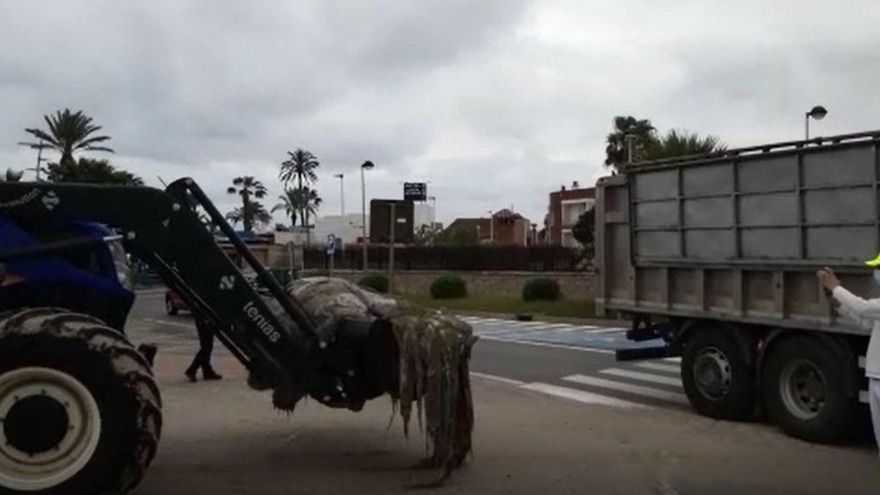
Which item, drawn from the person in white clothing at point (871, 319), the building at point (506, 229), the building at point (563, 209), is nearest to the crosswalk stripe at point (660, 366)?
the person in white clothing at point (871, 319)

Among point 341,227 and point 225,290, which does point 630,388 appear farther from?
point 341,227

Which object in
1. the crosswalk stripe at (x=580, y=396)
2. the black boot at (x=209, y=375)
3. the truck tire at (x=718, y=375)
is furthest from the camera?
the black boot at (x=209, y=375)

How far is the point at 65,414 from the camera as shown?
651cm

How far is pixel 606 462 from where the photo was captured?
8.93 m

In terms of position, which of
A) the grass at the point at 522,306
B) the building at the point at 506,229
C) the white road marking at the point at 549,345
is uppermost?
the building at the point at 506,229

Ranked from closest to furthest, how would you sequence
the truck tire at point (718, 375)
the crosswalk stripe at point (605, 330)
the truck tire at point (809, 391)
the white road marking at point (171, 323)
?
the truck tire at point (809, 391)
the truck tire at point (718, 375)
the crosswalk stripe at point (605, 330)
the white road marking at point (171, 323)

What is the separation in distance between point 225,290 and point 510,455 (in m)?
2.94

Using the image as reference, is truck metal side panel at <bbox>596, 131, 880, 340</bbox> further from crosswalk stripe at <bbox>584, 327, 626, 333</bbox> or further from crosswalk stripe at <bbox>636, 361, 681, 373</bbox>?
crosswalk stripe at <bbox>584, 327, 626, 333</bbox>

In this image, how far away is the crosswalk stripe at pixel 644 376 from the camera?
1494 centimetres

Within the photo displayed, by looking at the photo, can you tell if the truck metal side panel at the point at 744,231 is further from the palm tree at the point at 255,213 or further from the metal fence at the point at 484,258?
the palm tree at the point at 255,213

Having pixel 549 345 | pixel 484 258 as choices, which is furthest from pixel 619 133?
pixel 549 345

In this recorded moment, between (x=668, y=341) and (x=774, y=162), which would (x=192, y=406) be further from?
(x=774, y=162)

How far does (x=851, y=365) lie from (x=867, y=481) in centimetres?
164

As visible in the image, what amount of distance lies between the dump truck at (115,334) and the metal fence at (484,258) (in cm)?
3687
